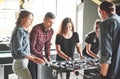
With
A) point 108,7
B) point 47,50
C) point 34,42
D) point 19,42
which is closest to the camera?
point 108,7

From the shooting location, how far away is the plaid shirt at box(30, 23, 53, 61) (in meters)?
3.76

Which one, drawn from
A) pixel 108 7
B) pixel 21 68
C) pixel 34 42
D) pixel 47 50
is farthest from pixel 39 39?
pixel 108 7

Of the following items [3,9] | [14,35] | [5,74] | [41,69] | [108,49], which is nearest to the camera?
[108,49]

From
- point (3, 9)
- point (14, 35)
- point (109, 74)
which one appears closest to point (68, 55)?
point (14, 35)

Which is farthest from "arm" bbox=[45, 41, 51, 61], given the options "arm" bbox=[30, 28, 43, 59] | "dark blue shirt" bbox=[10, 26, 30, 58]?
"dark blue shirt" bbox=[10, 26, 30, 58]

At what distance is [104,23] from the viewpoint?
257 cm

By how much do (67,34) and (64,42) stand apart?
0.43ft

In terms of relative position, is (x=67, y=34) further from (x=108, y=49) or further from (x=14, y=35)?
(x=108, y=49)

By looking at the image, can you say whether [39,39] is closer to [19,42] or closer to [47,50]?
[47,50]

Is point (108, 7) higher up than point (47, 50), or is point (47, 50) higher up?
point (108, 7)

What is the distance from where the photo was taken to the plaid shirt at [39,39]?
3758 mm

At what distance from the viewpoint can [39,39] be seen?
3844mm

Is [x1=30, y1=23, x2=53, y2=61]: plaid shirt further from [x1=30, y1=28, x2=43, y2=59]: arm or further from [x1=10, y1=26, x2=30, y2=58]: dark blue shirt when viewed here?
[x1=10, y1=26, x2=30, y2=58]: dark blue shirt

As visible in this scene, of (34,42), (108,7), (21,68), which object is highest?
(108,7)
